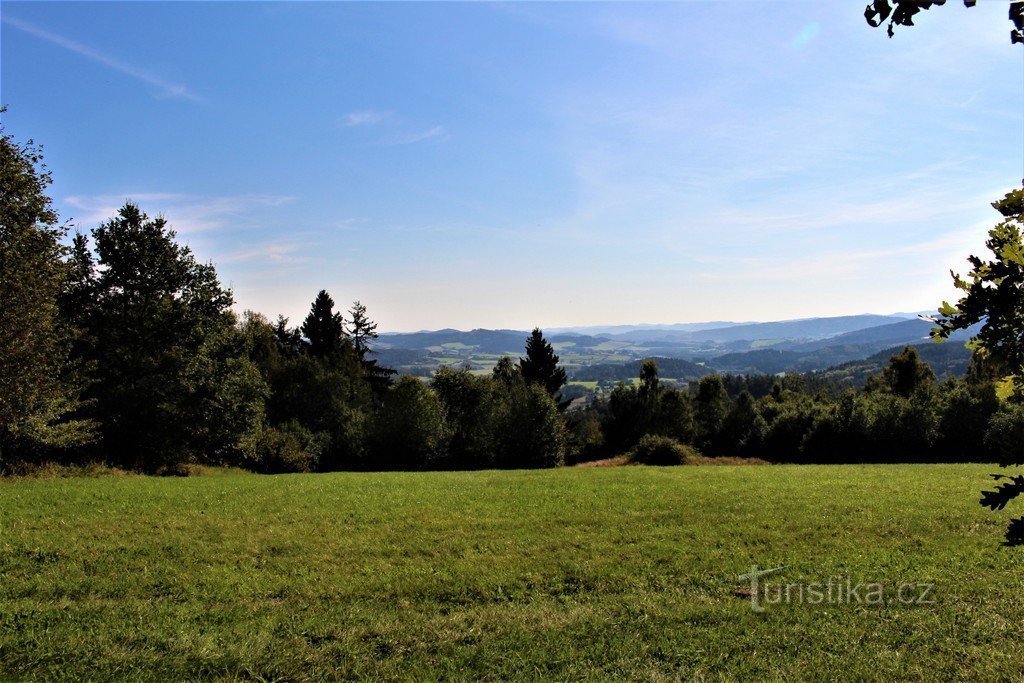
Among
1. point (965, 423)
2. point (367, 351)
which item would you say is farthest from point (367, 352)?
point (965, 423)

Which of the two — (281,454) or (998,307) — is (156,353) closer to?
(281,454)

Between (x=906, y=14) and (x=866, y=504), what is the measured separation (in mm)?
14824

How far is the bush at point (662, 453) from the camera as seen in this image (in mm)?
34250

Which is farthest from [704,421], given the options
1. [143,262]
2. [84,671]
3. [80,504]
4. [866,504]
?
[84,671]

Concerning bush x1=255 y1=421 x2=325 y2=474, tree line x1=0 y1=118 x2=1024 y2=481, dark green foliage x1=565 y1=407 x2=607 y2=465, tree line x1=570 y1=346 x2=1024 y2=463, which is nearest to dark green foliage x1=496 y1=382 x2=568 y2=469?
tree line x1=0 y1=118 x2=1024 y2=481

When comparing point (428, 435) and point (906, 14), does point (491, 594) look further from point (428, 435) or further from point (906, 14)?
point (428, 435)

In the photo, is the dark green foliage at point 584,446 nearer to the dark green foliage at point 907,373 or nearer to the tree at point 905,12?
the dark green foliage at point 907,373

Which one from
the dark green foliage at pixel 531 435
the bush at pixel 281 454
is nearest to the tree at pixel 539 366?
the dark green foliage at pixel 531 435

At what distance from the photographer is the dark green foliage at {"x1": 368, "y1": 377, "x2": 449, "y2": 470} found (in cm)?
4319

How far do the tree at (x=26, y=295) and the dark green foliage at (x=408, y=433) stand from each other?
79.1 feet

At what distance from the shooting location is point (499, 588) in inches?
338

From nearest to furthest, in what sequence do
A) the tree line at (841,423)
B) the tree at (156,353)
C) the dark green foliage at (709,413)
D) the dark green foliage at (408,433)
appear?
1. the tree at (156,353)
2. the tree line at (841,423)
3. the dark green foliage at (408,433)
4. the dark green foliage at (709,413)

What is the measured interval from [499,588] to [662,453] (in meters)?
27.9

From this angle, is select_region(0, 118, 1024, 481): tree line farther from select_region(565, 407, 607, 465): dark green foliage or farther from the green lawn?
the green lawn
